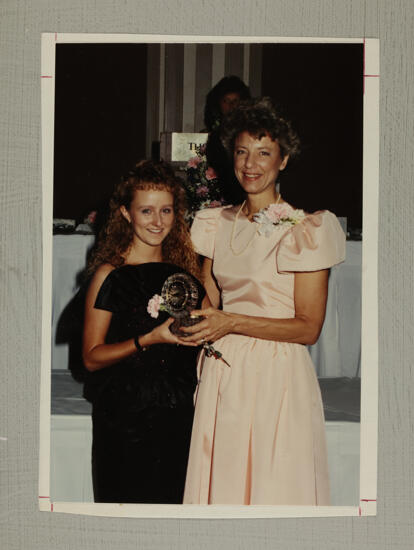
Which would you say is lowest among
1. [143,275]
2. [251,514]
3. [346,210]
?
[251,514]

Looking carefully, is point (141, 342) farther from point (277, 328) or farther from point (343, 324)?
point (343, 324)

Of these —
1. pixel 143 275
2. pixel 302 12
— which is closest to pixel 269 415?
pixel 143 275

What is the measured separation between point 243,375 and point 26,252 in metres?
0.48

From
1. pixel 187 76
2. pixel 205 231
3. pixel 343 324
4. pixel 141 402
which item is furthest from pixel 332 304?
pixel 187 76

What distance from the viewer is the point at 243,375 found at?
1.10 m

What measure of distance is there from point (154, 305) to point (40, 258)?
0.80ft

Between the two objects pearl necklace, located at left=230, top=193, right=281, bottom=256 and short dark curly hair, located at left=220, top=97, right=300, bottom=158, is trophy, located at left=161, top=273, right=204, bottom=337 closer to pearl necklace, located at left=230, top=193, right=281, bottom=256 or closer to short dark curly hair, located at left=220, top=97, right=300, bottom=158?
pearl necklace, located at left=230, top=193, right=281, bottom=256

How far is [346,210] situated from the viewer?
111cm

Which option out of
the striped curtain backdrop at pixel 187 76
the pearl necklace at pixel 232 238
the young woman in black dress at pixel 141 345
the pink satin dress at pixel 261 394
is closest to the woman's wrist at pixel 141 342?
the young woman in black dress at pixel 141 345

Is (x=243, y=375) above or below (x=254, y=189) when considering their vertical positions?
below

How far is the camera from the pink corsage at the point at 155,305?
110 centimetres

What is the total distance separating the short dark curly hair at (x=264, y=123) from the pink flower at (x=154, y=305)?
1.11ft

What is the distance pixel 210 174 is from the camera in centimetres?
111

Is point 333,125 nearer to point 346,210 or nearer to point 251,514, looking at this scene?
point 346,210
